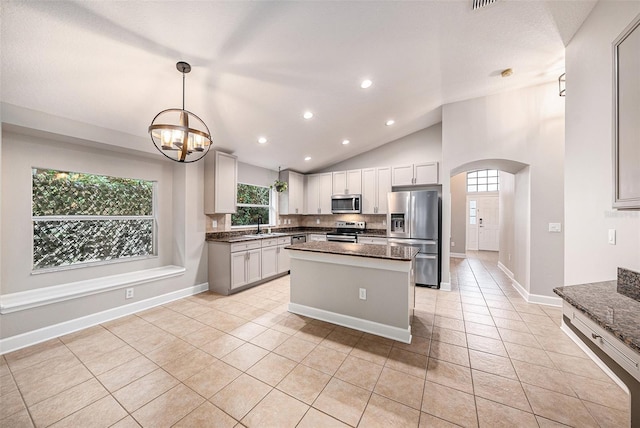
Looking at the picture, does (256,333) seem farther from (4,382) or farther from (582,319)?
(582,319)

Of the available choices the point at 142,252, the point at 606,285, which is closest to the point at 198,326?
the point at 142,252

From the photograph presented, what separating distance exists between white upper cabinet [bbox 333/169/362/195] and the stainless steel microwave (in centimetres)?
16

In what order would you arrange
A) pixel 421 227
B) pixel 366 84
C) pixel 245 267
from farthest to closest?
pixel 421 227
pixel 245 267
pixel 366 84

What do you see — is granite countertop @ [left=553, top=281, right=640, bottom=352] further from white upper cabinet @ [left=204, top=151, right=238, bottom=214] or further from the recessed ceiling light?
white upper cabinet @ [left=204, top=151, right=238, bottom=214]

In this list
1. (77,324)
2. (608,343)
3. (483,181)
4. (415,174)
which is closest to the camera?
(608,343)

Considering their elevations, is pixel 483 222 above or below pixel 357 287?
above

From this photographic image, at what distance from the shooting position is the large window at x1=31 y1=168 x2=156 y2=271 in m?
2.77

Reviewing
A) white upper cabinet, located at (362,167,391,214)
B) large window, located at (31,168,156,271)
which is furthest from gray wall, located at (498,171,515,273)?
large window, located at (31,168,156,271)

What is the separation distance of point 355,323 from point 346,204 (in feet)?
10.4

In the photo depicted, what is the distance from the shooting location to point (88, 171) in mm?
3070

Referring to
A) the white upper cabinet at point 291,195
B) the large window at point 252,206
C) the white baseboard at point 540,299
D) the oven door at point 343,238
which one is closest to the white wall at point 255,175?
the large window at point 252,206

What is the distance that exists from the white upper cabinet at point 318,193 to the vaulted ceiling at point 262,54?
7.52 ft

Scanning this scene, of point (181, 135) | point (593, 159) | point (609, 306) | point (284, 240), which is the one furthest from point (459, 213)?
point (181, 135)

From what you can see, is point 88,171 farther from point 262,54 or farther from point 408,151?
point 408,151
